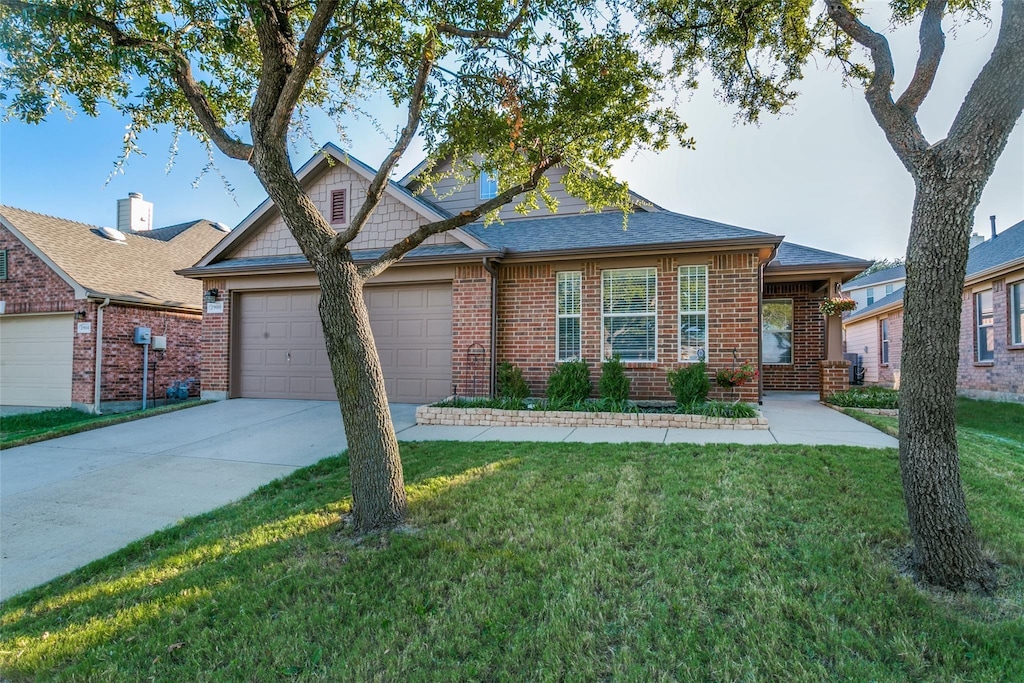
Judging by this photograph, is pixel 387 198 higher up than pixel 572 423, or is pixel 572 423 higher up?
pixel 387 198

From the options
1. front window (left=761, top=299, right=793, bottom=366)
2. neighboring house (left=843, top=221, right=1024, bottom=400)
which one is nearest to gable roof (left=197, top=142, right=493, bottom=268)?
front window (left=761, top=299, right=793, bottom=366)

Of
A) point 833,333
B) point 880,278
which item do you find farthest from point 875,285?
point 833,333

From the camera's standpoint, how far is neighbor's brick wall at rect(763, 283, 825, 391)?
39.9 ft

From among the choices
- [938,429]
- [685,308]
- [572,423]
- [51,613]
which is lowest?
[51,613]

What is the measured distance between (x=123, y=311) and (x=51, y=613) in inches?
447

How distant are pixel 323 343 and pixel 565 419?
5.82 m

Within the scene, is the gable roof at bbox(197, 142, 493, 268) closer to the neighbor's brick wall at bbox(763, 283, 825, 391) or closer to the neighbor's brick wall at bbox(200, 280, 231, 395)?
the neighbor's brick wall at bbox(200, 280, 231, 395)

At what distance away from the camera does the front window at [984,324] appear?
1191 centimetres

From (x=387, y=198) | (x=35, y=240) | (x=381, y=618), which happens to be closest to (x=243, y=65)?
(x=387, y=198)

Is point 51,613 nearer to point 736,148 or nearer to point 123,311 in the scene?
point 736,148

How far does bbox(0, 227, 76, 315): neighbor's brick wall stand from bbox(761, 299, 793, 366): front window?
16.4 meters

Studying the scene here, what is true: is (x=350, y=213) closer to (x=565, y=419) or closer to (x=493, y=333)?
(x=493, y=333)

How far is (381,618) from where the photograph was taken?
286 cm

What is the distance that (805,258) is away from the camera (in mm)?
10750
